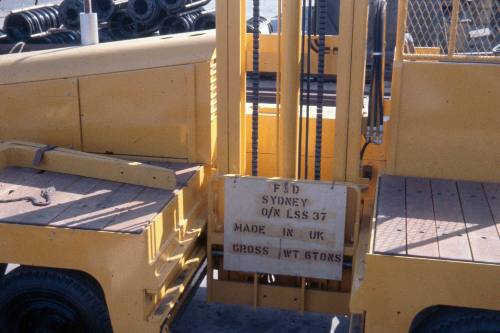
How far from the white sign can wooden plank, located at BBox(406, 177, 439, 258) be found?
1.30 ft

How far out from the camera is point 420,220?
11.3 ft

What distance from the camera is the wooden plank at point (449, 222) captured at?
10.2 feet

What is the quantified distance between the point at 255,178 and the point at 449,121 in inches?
45.4

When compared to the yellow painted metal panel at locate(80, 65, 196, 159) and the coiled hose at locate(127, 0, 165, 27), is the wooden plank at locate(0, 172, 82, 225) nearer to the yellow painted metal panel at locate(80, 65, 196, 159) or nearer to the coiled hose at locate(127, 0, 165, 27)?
the yellow painted metal panel at locate(80, 65, 196, 159)

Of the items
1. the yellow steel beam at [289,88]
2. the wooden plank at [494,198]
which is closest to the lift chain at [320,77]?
the yellow steel beam at [289,88]

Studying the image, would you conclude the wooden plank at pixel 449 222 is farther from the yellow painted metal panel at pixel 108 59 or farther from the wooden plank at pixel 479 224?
the yellow painted metal panel at pixel 108 59

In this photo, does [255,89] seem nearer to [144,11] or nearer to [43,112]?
[43,112]

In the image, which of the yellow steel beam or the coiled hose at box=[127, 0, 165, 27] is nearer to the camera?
the yellow steel beam

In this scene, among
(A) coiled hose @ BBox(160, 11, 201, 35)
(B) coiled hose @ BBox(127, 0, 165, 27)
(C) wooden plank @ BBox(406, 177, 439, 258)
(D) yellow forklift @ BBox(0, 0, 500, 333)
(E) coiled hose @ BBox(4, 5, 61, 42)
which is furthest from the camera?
(A) coiled hose @ BBox(160, 11, 201, 35)

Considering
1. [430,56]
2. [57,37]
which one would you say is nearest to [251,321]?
[430,56]

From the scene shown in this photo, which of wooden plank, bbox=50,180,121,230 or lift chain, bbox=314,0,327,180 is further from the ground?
lift chain, bbox=314,0,327,180

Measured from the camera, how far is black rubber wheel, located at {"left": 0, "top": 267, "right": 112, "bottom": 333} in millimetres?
3670

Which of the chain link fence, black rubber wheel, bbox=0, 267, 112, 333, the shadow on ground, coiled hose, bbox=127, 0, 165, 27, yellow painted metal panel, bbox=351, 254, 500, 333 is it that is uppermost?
coiled hose, bbox=127, 0, 165, 27

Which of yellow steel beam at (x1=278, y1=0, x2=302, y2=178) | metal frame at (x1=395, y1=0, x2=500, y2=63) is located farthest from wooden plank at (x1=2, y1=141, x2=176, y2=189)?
metal frame at (x1=395, y1=0, x2=500, y2=63)
